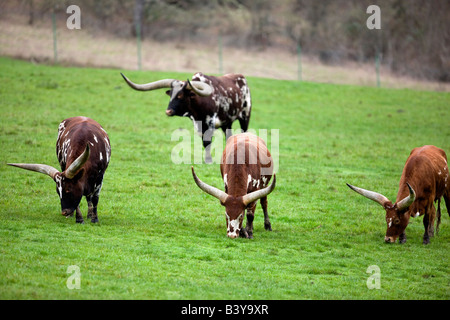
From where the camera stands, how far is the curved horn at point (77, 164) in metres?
10.4

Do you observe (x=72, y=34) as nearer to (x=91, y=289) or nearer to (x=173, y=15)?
(x=173, y=15)

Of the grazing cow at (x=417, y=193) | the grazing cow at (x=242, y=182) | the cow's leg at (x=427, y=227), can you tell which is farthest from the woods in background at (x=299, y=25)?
the grazing cow at (x=242, y=182)

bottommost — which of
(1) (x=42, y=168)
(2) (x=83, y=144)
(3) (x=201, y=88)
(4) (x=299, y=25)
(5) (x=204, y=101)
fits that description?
(1) (x=42, y=168)

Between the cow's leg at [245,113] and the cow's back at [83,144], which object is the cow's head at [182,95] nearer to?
the cow's leg at [245,113]

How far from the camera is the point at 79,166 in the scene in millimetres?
10508

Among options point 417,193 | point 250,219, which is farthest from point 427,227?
point 250,219

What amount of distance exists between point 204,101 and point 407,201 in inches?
308

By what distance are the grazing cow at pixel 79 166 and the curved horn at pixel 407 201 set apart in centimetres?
566

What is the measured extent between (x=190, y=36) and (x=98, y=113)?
1657 cm

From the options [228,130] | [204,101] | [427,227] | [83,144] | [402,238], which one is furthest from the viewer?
[228,130]

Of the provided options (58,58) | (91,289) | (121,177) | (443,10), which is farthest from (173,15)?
(91,289)

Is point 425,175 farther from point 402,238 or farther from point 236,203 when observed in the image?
point 236,203

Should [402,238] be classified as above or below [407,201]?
below

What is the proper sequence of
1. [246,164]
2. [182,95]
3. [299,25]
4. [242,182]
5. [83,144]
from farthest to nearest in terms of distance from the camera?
[299,25], [182,95], [83,144], [246,164], [242,182]
